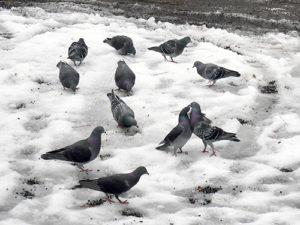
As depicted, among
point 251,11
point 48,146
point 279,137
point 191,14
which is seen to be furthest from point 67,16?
point 279,137

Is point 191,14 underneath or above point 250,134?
above

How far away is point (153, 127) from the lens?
8.62m

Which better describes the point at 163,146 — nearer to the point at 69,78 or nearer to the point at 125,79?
the point at 125,79

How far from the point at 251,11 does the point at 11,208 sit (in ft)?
41.9

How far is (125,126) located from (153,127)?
1.91 feet

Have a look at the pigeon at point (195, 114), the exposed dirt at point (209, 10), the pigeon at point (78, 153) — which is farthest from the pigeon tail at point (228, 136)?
the exposed dirt at point (209, 10)

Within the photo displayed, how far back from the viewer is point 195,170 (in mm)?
7332

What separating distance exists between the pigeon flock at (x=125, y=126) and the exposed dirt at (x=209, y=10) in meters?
3.95

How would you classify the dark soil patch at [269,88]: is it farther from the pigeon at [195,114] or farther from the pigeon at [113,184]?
the pigeon at [113,184]

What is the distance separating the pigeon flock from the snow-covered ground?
259 millimetres

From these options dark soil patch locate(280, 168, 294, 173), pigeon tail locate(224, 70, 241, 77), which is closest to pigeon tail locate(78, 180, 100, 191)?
dark soil patch locate(280, 168, 294, 173)

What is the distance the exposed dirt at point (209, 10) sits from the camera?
49.5ft

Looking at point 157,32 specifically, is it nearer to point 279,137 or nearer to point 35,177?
point 279,137

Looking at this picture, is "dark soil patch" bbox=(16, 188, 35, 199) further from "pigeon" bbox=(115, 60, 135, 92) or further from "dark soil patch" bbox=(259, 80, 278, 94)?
"dark soil patch" bbox=(259, 80, 278, 94)
